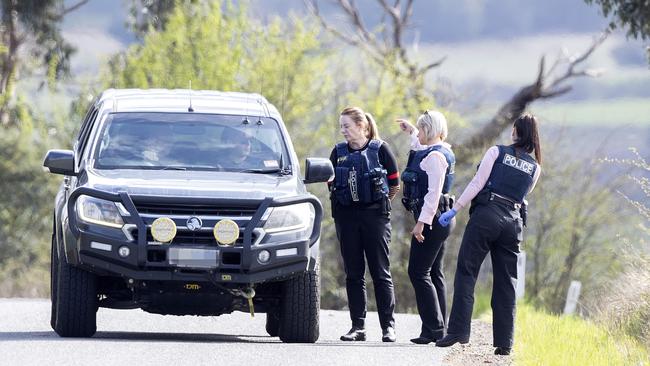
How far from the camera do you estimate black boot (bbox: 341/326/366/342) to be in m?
12.6

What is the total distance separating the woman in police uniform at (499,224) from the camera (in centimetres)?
1135

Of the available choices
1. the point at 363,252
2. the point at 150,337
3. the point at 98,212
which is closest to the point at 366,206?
the point at 363,252

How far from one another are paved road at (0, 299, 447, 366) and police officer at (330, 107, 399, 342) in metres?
0.55

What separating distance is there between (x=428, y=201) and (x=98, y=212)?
242 cm

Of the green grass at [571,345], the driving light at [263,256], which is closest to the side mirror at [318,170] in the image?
the driving light at [263,256]

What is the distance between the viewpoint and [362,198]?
40.3 feet

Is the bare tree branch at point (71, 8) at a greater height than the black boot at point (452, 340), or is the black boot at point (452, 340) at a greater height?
the black boot at point (452, 340)

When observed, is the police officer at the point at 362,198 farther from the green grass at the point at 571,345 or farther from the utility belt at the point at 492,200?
the green grass at the point at 571,345

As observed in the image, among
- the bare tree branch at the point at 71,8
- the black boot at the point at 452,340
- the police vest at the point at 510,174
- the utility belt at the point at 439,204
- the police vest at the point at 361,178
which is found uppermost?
the police vest at the point at 510,174

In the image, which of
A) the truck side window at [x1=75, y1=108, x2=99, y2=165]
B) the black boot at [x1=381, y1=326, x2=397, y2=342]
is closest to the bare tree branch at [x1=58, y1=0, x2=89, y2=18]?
the truck side window at [x1=75, y1=108, x2=99, y2=165]

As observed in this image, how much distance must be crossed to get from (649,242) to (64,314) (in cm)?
598

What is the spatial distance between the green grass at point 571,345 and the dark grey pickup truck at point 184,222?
1.74m

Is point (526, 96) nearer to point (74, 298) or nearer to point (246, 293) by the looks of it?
point (246, 293)

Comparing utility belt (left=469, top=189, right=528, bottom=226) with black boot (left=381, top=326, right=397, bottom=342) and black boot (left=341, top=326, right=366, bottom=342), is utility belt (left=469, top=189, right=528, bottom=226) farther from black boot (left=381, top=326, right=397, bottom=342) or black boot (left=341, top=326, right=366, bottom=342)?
black boot (left=341, top=326, right=366, bottom=342)
